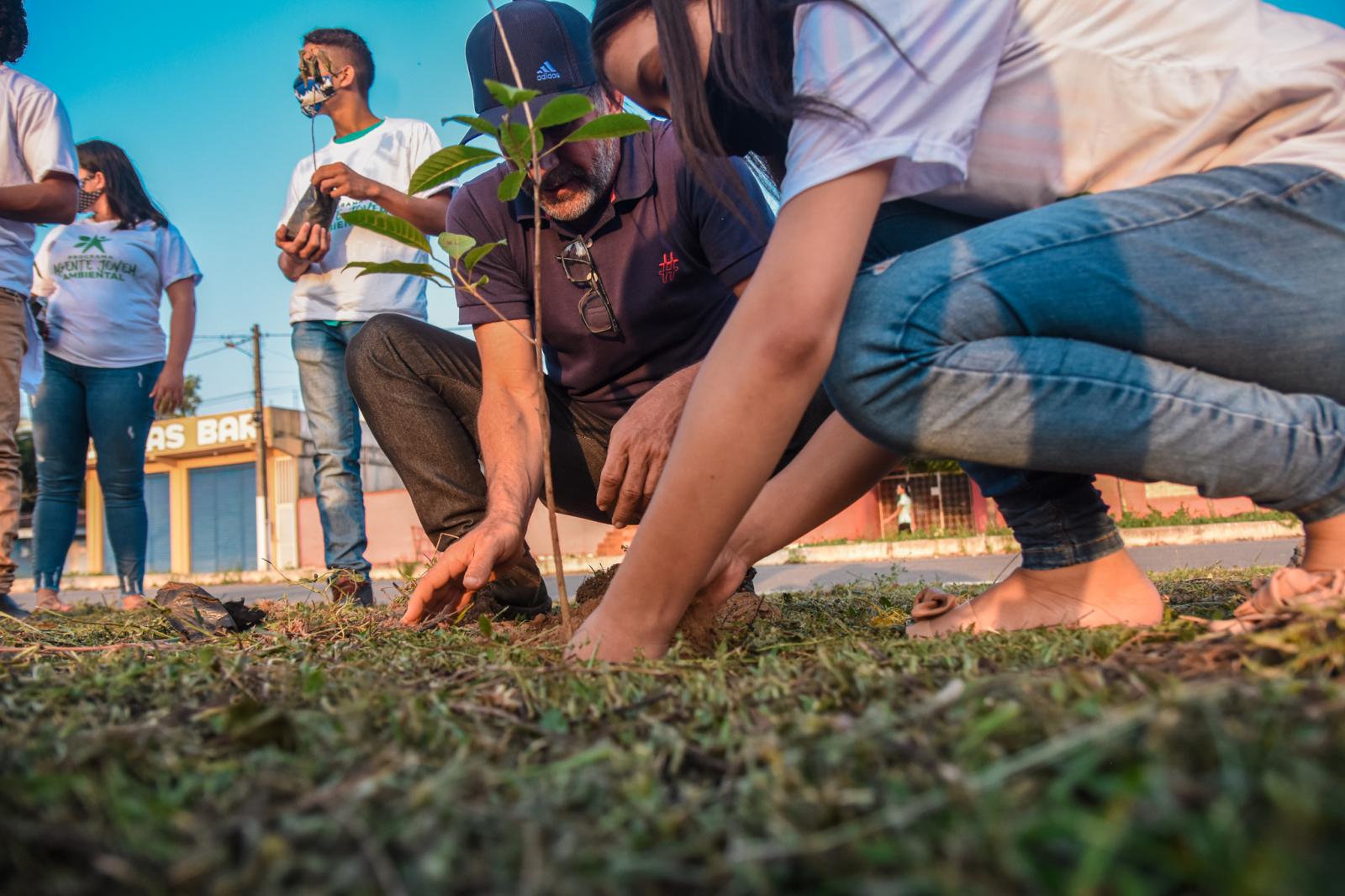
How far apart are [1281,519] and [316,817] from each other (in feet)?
34.1

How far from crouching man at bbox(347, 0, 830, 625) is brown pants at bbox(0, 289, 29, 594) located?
5.20 feet

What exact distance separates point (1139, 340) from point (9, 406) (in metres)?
3.78

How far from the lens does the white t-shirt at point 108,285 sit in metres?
4.30

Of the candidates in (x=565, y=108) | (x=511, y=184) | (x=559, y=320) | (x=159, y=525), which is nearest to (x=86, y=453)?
(x=559, y=320)

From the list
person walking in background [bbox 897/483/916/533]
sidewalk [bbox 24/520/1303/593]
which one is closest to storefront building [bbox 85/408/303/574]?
sidewalk [bbox 24/520/1303/593]

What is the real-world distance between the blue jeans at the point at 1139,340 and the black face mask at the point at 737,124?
0.36 metres

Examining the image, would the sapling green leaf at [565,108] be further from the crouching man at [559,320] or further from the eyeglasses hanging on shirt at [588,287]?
the eyeglasses hanging on shirt at [588,287]

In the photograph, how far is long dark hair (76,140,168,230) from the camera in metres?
4.69

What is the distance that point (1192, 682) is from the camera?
0.97 meters

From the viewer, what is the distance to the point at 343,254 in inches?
162

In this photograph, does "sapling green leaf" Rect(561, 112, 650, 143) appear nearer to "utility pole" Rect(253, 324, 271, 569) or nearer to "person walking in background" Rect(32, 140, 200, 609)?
"person walking in background" Rect(32, 140, 200, 609)

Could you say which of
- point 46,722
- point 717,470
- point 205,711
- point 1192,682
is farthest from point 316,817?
point 1192,682

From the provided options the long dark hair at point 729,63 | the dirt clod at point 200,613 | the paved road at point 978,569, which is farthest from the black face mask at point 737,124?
the paved road at point 978,569

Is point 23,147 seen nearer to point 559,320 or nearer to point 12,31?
point 12,31
